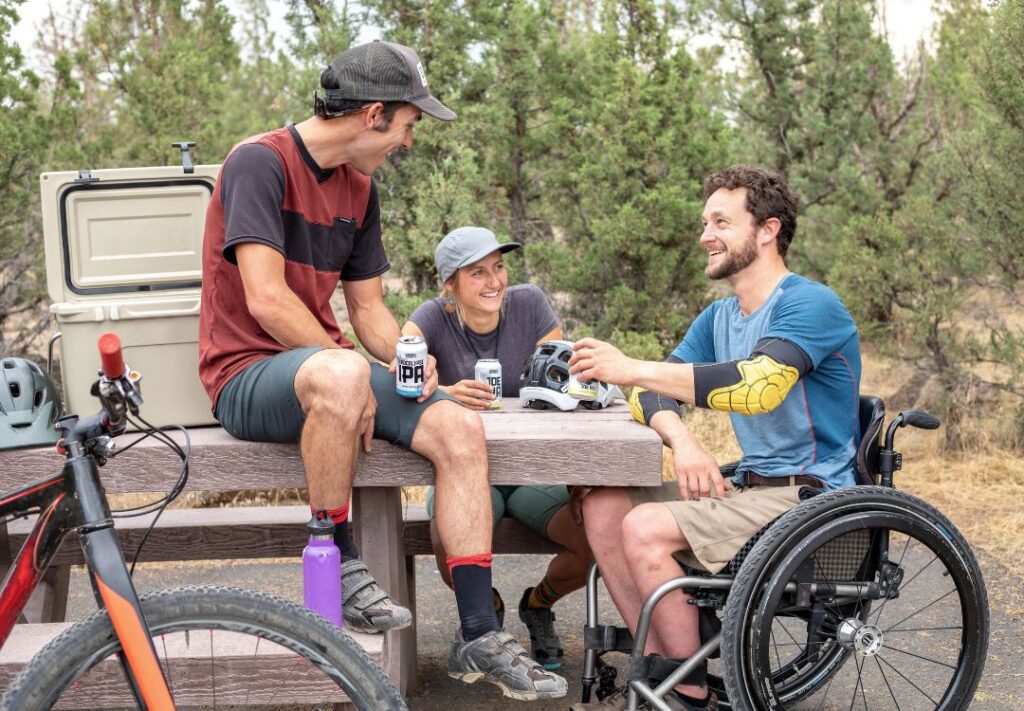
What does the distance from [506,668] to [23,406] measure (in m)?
1.38

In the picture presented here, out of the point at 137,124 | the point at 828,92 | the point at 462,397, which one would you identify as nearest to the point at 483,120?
the point at 137,124

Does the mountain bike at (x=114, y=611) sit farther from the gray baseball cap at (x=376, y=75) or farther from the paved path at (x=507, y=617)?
the paved path at (x=507, y=617)

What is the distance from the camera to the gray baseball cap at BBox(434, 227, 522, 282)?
3.76m

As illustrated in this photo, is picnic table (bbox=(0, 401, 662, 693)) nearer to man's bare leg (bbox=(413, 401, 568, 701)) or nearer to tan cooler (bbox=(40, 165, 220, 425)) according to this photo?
man's bare leg (bbox=(413, 401, 568, 701))

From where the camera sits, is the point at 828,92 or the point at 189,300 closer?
the point at 189,300

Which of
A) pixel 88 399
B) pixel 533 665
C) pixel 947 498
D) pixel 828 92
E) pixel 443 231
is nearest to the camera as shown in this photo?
pixel 533 665

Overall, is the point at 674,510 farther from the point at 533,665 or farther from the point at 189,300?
the point at 189,300

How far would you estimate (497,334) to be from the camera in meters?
3.89

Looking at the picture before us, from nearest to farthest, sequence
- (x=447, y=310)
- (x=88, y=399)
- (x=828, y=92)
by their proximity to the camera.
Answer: (x=88, y=399) < (x=447, y=310) < (x=828, y=92)

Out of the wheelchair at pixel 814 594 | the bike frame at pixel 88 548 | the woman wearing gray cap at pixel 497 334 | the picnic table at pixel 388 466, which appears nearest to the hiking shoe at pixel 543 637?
the woman wearing gray cap at pixel 497 334

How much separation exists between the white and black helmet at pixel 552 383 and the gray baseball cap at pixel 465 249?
18.9 inches

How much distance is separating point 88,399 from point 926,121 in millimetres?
7400

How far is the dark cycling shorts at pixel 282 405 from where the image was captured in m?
2.85

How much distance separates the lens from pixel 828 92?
27.8 feet
